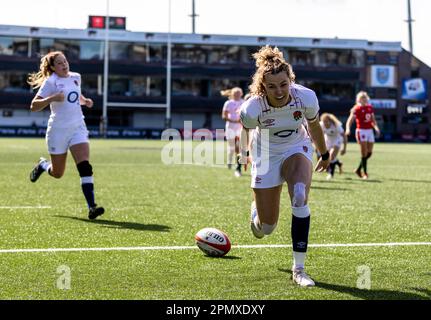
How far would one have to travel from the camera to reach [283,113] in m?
6.45

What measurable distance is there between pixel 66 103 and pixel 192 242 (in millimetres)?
3359

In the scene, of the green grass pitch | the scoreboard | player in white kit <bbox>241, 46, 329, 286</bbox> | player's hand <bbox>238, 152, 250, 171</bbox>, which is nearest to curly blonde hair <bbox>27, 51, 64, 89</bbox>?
the green grass pitch

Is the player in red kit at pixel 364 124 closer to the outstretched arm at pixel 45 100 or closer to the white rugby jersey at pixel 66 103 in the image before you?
the white rugby jersey at pixel 66 103

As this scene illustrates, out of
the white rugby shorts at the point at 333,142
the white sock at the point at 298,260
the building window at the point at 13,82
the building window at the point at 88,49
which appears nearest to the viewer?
the white sock at the point at 298,260

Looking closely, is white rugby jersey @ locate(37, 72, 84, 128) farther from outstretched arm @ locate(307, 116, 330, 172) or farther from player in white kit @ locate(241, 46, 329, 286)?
outstretched arm @ locate(307, 116, 330, 172)

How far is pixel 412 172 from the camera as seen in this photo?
21.7 meters

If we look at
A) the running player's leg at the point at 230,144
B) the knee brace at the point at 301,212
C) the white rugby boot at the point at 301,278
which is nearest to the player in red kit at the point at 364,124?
the running player's leg at the point at 230,144

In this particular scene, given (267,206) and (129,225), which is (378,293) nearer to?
(267,206)

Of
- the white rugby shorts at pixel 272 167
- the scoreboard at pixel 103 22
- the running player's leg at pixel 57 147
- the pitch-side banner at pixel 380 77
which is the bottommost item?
the white rugby shorts at pixel 272 167

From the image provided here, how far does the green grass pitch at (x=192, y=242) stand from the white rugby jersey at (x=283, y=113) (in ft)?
4.06

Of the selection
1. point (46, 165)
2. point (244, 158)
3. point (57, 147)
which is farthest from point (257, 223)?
point (46, 165)

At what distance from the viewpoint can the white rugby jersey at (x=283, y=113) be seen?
6422 mm
